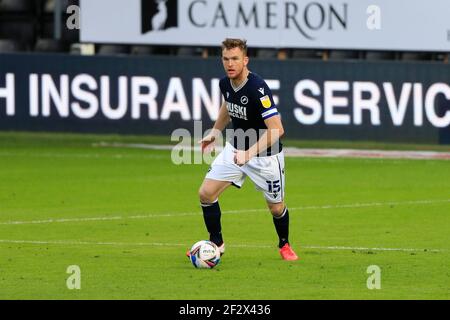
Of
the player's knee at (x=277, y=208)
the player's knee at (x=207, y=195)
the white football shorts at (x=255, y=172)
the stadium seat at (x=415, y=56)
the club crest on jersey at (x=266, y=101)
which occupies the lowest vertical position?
the player's knee at (x=277, y=208)

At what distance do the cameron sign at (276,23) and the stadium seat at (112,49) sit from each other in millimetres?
1158

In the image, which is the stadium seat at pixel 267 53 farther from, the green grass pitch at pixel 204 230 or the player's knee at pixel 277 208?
the player's knee at pixel 277 208

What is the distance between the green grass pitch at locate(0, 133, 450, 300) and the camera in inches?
537

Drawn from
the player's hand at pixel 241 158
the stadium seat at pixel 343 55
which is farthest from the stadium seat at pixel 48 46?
the player's hand at pixel 241 158

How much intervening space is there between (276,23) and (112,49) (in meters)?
4.55

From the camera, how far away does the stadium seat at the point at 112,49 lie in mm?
37856

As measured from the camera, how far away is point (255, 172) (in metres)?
15.5

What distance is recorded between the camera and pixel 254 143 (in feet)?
50.2

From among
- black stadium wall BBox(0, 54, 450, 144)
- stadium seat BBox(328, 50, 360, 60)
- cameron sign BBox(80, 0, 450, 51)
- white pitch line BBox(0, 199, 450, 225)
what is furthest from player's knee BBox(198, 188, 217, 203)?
stadium seat BBox(328, 50, 360, 60)

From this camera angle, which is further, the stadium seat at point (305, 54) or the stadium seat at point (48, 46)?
the stadium seat at point (48, 46)

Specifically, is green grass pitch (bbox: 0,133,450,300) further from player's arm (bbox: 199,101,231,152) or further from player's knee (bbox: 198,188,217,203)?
player's arm (bbox: 199,101,231,152)

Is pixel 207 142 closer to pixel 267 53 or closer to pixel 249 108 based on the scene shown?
pixel 249 108

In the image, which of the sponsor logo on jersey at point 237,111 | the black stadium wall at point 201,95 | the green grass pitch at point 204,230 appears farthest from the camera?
the black stadium wall at point 201,95

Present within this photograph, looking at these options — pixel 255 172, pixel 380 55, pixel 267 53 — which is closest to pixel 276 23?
pixel 267 53
